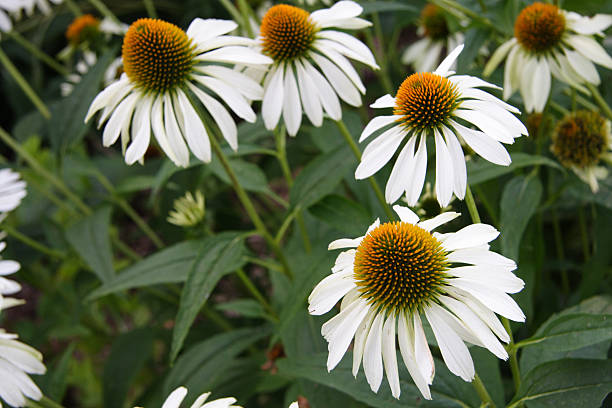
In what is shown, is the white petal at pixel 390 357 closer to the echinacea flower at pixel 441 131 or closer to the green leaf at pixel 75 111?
the echinacea flower at pixel 441 131

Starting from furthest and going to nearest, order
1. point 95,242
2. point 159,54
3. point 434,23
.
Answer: point 434,23
point 95,242
point 159,54

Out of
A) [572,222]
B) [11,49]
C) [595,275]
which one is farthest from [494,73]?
[11,49]

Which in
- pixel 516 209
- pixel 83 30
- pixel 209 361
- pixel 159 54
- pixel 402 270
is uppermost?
pixel 159 54

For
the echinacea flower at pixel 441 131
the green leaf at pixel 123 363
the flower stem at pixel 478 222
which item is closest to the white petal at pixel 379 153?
the echinacea flower at pixel 441 131

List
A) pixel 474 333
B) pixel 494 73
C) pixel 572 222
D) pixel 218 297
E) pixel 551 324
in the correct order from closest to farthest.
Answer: pixel 474 333, pixel 551 324, pixel 494 73, pixel 572 222, pixel 218 297

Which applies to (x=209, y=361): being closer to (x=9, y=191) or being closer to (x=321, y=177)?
(x=321, y=177)

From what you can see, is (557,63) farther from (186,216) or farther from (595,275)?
(186,216)

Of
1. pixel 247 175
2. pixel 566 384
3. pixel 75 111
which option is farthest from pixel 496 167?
pixel 75 111
